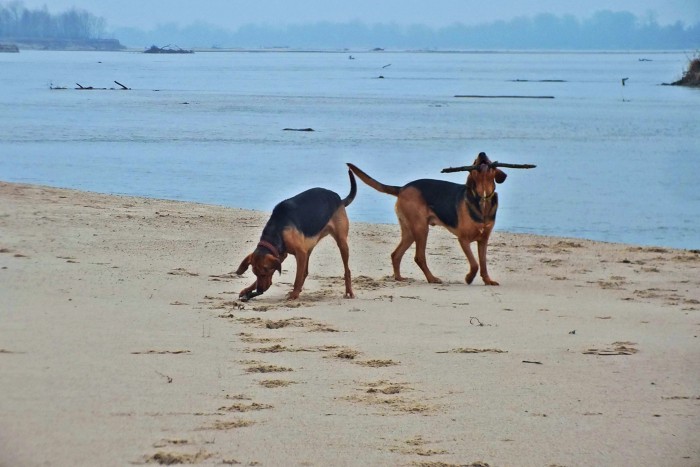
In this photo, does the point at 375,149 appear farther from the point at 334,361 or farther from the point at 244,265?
the point at 334,361

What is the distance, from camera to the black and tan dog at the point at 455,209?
12.0 meters

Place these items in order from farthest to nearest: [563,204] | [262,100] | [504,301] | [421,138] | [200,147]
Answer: [262,100] < [421,138] < [200,147] < [563,204] < [504,301]

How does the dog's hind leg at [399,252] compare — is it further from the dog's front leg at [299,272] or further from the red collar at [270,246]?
the red collar at [270,246]

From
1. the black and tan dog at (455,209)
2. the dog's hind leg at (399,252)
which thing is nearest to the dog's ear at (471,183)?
the black and tan dog at (455,209)

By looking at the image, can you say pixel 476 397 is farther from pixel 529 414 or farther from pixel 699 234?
pixel 699 234

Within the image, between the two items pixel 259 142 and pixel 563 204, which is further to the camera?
pixel 259 142

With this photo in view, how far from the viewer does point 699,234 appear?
1820 centimetres

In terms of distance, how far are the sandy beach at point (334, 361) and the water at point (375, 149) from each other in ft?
21.9

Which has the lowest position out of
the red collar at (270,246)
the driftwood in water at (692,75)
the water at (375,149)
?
the water at (375,149)

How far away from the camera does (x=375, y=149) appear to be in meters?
34.4

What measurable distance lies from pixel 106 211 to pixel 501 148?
69.6ft

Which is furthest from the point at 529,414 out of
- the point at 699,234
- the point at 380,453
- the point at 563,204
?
the point at 563,204

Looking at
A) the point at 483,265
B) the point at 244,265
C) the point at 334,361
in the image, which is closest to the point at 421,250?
the point at 483,265

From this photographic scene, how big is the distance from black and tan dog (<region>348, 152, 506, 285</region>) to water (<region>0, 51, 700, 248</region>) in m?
5.72
